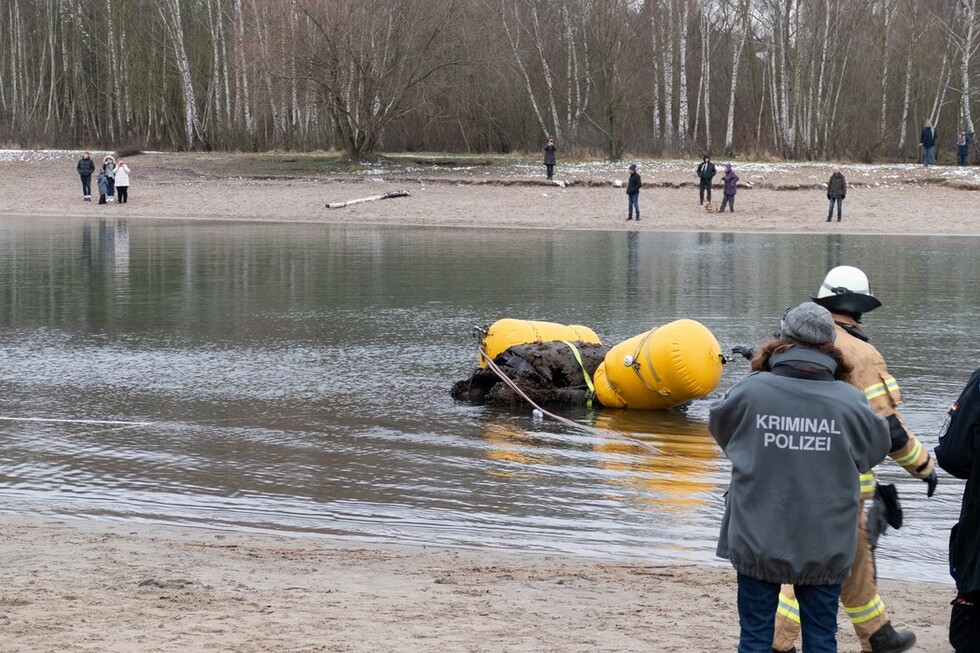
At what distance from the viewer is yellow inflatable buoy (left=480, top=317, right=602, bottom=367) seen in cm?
1283

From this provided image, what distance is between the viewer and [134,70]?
6388 cm

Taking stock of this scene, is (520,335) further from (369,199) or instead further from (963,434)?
(369,199)

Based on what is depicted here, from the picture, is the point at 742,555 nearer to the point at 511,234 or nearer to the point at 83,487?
the point at 83,487

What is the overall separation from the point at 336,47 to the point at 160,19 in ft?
64.2

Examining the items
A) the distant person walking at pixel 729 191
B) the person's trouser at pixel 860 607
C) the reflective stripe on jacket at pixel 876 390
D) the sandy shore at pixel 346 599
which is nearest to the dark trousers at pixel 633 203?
the distant person walking at pixel 729 191

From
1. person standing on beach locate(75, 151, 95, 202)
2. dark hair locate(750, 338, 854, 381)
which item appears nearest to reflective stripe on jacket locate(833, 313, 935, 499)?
dark hair locate(750, 338, 854, 381)

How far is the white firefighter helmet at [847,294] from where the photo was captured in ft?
18.6

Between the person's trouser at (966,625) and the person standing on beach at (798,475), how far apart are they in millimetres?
638

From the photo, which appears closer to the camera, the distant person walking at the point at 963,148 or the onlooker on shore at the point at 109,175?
the onlooker on shore at the point at 109,175

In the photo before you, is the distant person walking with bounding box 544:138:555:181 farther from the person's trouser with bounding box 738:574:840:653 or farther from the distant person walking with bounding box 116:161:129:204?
the person's trouser with bounding box 738:574:840:653

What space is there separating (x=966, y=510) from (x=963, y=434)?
1.01 feet

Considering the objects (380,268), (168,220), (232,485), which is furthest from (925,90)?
(232,485)

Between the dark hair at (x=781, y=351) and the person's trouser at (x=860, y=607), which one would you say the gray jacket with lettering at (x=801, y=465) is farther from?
the person's trouser at (x=860, y=607)

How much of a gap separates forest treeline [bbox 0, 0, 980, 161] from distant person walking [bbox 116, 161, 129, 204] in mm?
7840
